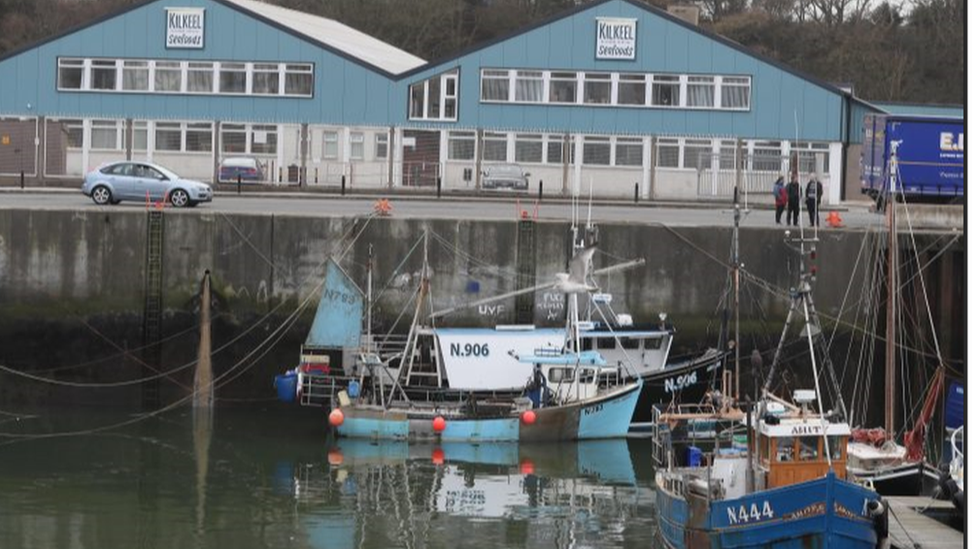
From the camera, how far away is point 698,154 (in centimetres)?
5297

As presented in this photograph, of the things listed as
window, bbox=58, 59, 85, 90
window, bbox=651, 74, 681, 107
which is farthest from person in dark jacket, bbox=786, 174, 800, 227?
window, bbox=58, 59, 85, 90

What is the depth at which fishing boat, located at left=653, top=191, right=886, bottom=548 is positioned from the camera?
2256 centimetres

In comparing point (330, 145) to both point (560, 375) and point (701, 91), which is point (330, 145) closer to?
point (701, 91)

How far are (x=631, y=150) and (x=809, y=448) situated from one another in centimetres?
2980

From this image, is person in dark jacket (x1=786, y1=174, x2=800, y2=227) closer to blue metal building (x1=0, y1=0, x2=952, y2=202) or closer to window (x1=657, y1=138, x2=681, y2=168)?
blue metal building (x1=0, y1=0, x2=952, y2=202)

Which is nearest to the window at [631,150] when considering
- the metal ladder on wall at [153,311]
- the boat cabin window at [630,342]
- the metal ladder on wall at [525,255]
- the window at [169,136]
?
the window at [169,136]

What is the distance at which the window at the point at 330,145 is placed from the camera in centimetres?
5438

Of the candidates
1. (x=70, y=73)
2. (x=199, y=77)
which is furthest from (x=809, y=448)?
(x=70, y=73)

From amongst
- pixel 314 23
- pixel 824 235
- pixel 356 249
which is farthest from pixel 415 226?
pixel 314 23

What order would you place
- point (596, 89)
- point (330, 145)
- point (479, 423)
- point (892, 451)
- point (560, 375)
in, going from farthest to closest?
point (330, 145), point (596, 89), point (560, 375), point (479, 423), point (892, 451)

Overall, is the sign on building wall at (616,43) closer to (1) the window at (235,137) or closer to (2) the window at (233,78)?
(2) the window at (233,78)

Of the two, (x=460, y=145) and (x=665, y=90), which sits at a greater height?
(x=665, y=90)

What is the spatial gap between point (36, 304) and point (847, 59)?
145ft

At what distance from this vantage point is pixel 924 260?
3612 cm
